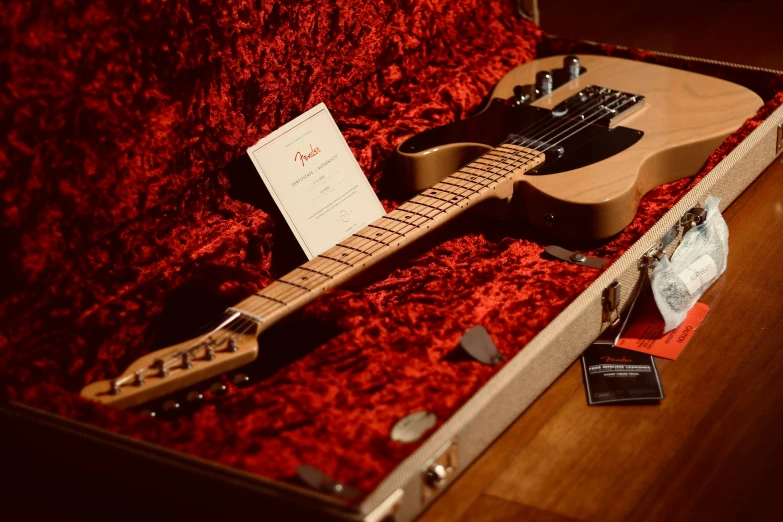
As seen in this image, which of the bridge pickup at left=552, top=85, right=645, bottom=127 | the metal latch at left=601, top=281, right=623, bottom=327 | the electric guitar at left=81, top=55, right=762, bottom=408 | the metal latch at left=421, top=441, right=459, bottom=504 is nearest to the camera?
the metal latch at left=421, top=441, right=459, bottom=504

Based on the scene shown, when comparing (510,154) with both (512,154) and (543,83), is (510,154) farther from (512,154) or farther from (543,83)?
(543,83)

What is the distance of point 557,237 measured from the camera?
4.74 feet

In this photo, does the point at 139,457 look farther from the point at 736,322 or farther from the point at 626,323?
the point at 736,322

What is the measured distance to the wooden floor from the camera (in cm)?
107

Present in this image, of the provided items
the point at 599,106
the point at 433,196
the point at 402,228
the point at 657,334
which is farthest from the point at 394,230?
the point at 599,106

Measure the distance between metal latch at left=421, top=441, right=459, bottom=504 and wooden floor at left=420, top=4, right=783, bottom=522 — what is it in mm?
87

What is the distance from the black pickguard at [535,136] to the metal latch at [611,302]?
0.29 meters

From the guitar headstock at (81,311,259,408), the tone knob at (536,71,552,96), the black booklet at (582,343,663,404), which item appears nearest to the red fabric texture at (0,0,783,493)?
the guitar headstock at (81,311,259,408)

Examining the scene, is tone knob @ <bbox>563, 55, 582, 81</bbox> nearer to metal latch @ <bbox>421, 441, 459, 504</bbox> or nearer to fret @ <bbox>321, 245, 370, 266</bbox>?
fret @ <bbox>321, 245, 370, 266</bbox>

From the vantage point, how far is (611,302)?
48.6 inches

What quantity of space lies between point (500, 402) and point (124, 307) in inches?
22.5

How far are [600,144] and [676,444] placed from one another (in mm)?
596

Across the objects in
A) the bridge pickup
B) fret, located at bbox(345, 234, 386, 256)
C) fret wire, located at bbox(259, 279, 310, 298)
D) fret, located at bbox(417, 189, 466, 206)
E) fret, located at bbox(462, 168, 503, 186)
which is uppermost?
fret wire, located at bbox(259, 279, 310, 298)

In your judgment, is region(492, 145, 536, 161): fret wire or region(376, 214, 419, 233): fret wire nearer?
region(376, 214, 419, 233): fret wire
